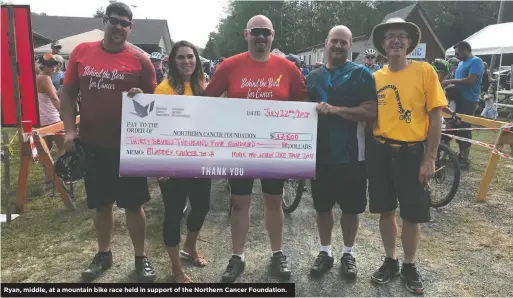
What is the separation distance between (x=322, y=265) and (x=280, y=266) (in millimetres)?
377

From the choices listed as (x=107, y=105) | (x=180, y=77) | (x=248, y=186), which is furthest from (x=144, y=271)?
(x=180, y=77)

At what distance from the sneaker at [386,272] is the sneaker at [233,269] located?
3.76ft

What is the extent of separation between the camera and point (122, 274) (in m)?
3.34

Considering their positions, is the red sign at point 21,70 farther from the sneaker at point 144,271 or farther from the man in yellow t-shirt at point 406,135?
the man in yellow t-shirt at point 406,135

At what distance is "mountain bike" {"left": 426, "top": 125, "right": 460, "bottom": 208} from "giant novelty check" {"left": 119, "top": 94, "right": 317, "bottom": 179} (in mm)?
2808

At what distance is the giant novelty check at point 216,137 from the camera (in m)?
2.97

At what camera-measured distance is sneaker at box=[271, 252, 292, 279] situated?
3295 mm

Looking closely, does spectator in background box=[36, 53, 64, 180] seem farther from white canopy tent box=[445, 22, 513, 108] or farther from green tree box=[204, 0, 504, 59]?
green tree box=[204, 0, 504, 59]

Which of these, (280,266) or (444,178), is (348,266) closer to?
(280,266)

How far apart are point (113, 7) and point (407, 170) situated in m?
2.68

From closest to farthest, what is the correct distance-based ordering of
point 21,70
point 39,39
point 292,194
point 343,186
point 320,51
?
point 343,186
point 21,70
point 292,194
point 39,39
point 320,51

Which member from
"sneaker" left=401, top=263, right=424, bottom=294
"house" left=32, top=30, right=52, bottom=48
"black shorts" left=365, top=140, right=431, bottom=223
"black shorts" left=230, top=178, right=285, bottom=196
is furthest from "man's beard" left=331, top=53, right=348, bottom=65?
"house" left=32, top=30, right=52, bottom=48

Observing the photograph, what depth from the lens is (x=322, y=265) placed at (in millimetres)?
3383

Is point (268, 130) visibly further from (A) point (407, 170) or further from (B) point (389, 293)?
(B) point (389, 293)
